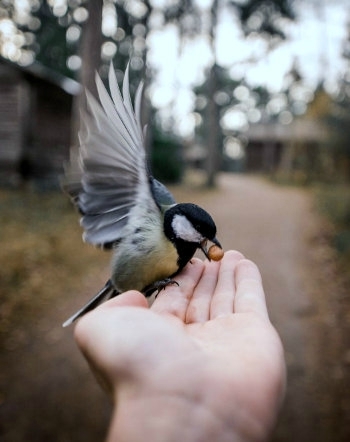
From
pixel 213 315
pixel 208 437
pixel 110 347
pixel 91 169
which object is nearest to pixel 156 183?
pixel 91 169

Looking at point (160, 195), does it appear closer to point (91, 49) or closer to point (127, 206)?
point (127, 206)

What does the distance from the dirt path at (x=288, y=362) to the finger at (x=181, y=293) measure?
918 millimetres

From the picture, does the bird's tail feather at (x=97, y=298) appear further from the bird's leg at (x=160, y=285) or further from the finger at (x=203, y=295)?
the finger at (x=203, y=295)

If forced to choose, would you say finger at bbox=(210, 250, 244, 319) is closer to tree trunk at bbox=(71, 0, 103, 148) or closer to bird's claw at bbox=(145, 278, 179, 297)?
bird's claw at bbox=(145, 278, 179, 297)

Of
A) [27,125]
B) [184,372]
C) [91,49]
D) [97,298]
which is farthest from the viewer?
[27,125]

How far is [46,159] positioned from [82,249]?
23.8 ft

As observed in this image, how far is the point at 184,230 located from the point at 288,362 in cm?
297

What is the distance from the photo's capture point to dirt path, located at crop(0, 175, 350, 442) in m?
3.45

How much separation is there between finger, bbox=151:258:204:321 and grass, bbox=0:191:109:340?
127 inches

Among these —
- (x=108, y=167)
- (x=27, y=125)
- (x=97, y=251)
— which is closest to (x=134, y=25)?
(x=27, y=125)

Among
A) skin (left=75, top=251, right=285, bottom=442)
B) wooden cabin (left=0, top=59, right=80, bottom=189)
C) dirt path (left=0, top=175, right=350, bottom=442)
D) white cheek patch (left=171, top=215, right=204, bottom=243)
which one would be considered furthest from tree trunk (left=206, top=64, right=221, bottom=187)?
skin (left=75, top=251, right=285, bottom=442)

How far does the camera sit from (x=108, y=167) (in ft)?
6.63

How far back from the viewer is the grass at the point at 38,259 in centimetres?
518

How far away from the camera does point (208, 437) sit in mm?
1090
